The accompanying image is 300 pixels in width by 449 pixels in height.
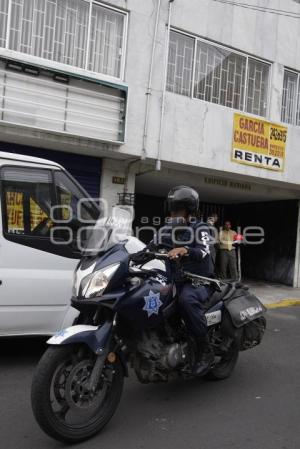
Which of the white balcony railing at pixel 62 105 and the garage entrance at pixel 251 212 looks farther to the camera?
the garage entrance at pixel 251 212

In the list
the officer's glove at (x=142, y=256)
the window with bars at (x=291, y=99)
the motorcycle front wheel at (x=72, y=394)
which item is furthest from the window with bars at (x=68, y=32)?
the motorcycle front wheel at (x=72, y=394)

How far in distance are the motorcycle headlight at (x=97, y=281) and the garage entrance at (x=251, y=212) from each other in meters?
7.95

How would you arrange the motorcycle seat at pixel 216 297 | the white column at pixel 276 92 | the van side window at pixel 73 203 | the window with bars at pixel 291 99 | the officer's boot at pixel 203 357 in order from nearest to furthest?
the officer's boot at pixel 203 357
the motorcycle seat at pixel 216 297
the van side window at pixel 73 203
the white column at pixel 276 92
the window with bars at pixel 291 99

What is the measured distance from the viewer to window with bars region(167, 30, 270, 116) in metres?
10.1

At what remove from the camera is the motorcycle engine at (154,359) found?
11.3 ft

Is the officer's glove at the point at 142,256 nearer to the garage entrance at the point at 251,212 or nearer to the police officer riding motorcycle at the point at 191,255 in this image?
the police officer riding motorcycle at the point at 191,255

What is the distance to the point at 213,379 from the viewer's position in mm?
4469

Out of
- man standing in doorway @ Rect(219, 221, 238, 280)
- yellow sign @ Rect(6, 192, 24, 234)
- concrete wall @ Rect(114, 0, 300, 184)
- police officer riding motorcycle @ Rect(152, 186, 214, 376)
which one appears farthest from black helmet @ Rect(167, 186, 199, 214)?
man standing in doorway @ Rect(219, 221, 238, 280)

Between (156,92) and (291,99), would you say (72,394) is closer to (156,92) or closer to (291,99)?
(156,92)

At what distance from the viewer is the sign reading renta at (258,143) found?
35.1 feet

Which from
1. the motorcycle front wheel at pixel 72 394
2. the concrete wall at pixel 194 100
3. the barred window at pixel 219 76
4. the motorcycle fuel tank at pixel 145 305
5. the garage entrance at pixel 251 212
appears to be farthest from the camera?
the garage entrance at pixel 251 212

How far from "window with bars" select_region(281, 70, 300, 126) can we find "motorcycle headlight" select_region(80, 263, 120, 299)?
32.4 ft

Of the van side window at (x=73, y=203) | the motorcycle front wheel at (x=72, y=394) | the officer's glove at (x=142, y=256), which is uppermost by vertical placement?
the van side window at (x=73, y=203)

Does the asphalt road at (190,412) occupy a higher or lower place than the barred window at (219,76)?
lower
